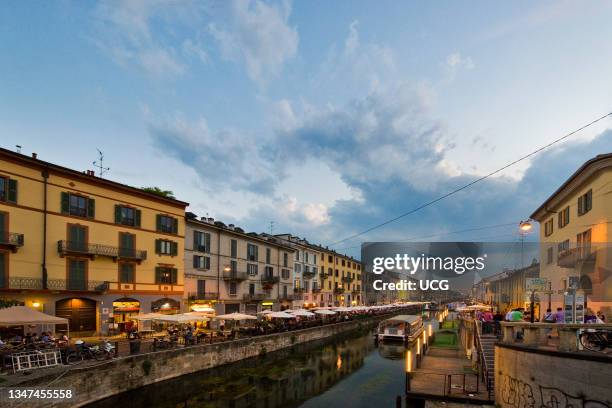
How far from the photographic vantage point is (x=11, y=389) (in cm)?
1564

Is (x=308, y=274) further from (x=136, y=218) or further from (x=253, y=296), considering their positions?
(x=136, y=218)

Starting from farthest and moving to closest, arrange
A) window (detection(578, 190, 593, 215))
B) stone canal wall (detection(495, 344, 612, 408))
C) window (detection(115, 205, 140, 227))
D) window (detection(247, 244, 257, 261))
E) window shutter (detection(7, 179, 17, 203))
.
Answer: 1. window (detection(247, 244, 257, 261))
2. window (detection(115, 205, 140, 227))
3. window shutter (detection(7, 179, 17, 203))
4. window (detection(578, 190, 593, 215))
5. stone canal wall (detection(495, 344, 612, 408))

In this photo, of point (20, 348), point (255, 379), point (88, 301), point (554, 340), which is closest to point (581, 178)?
point (554, 340)

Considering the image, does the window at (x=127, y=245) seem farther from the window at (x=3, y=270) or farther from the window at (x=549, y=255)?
the window at (x=549, y=255)

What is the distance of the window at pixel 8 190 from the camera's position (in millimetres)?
25953

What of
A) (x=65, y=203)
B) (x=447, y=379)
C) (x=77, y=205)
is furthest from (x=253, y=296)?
(x=447, y=379)

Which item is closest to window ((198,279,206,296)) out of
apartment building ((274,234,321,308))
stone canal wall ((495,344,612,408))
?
apartment building ((274,234,321,308))

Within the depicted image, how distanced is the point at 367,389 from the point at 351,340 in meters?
25.3

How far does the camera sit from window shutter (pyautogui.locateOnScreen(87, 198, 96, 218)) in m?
31.4

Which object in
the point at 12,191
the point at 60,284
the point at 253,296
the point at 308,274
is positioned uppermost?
the point at 12,191

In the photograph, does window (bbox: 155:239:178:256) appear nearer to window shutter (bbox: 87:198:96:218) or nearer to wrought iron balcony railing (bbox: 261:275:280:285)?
window shutter (bbox: 87:198:96:218)

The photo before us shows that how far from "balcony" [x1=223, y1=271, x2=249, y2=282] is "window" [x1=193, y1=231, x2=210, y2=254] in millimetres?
4088

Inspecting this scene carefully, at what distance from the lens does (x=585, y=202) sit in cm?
2594

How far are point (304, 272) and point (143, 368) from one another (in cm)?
4848
